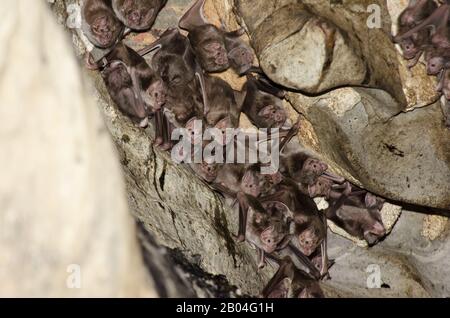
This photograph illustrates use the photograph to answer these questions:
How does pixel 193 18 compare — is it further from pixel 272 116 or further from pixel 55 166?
pixel 55 166

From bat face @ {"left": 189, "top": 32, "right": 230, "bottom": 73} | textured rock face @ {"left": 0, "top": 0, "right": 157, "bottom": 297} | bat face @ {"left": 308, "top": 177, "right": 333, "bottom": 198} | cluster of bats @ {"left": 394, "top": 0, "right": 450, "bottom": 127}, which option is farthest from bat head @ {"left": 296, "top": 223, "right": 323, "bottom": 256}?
textured rock face @ {"left": 0, "top": 0, "right": 157, "bottom": 297}

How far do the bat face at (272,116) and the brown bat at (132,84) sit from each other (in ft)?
3.41

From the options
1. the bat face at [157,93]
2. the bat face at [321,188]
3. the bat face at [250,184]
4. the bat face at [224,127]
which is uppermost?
the bat face at [157,93]

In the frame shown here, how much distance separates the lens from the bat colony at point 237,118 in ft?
23.4

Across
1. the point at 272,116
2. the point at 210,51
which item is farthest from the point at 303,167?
the point at 210,51

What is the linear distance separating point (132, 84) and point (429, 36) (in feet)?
9.30

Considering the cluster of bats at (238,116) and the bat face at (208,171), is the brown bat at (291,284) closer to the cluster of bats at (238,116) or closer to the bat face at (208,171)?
the cluster of bats at (238,116)

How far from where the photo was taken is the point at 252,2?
6.17 meters

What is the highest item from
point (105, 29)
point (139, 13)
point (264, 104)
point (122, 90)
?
point (139, 13)

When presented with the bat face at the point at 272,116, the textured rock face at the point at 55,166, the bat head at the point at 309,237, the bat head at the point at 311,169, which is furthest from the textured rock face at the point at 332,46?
the textured rock face at the point at 55,166

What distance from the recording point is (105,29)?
7.13m

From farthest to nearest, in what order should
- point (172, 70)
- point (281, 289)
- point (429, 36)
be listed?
1. point (172, 70)
2. point (281, 289)
3. point (429, 36)
